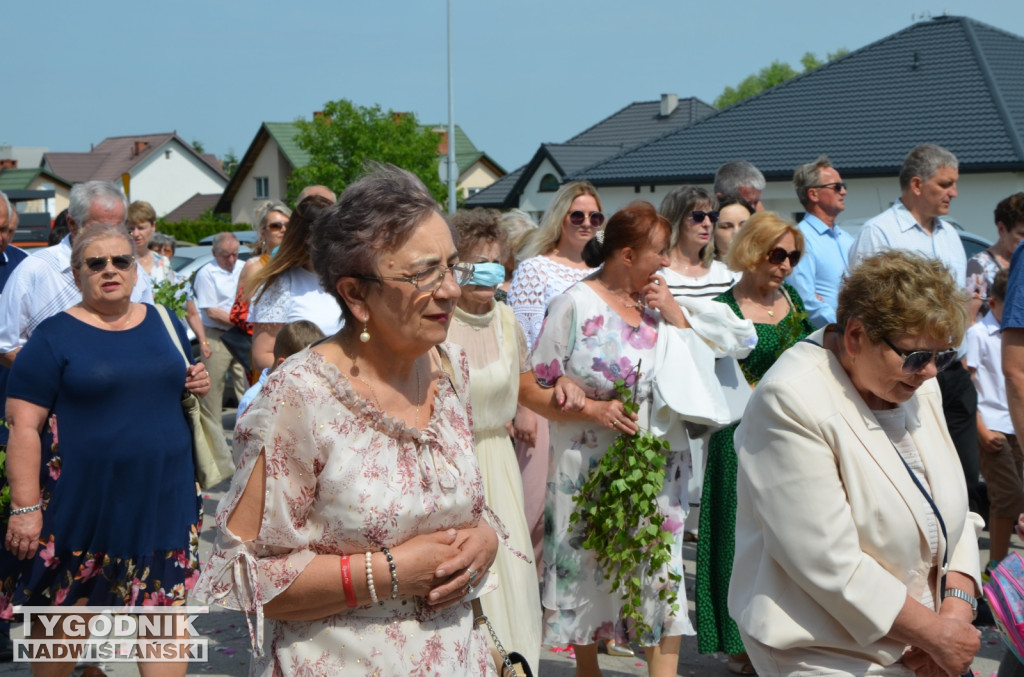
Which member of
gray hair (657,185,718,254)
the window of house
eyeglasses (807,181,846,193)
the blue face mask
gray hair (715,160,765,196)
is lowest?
the blue face mask

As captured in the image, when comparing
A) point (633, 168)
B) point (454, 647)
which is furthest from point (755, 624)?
point (633, 168)

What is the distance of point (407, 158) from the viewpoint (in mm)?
52688

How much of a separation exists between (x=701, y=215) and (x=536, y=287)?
1.18m

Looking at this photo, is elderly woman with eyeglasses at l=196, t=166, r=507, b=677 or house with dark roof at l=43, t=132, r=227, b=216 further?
house with dark roof at l=43, t=132, r=227, b=216

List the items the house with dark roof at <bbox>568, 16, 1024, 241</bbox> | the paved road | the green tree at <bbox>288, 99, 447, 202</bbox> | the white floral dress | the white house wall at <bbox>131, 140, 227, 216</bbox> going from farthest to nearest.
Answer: the white house wall at <bbox>131, 140, 227, 216</bbox> < the green tree at <bbox>288, 99, 447, 202</bbox> < the house with dark roof at <bbox>568, 16, 1024, 241</bbox> < the paved road < the white floral dress

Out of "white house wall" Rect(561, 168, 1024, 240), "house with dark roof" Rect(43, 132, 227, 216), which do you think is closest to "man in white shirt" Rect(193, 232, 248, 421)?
"white house wall" Rect(561, 168, 1024, 240)

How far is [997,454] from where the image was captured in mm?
6805

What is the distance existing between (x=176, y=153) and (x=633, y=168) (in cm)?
6481

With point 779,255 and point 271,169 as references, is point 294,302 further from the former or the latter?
point 271,169

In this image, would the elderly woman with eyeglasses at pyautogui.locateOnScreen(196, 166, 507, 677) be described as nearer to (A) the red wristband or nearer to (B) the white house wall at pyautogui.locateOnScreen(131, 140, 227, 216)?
(A) the red wristband

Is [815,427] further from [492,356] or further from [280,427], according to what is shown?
[492,356]

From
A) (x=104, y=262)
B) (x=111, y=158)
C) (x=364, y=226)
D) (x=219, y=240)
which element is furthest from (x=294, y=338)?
(x=111, y=158)

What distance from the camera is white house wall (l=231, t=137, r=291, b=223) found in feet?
232

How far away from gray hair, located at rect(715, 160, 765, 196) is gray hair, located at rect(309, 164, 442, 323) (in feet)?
19.8
